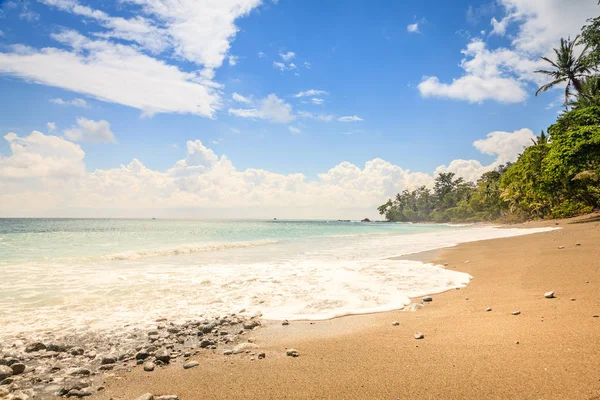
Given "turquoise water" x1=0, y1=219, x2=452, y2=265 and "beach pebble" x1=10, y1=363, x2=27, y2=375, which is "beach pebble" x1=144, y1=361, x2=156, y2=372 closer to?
"beach pebble" x1=10, y1=363, x2=27, y2=375

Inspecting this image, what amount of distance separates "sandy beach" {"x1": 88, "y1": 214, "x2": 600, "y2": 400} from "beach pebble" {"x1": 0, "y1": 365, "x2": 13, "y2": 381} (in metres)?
1.18

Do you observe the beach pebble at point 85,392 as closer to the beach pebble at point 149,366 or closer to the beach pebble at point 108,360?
the beach pebble at point 149,366

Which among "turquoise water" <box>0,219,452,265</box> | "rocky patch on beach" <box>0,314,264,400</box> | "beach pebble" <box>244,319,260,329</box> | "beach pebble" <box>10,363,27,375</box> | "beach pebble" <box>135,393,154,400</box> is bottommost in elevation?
"turquoise water" <box>0,219,452,265</box>

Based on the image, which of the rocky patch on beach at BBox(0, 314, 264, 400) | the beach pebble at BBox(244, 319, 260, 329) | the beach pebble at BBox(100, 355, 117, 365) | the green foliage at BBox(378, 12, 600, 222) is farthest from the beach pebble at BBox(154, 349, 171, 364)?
the green foliage at BBox(378, 12, 600, 222)

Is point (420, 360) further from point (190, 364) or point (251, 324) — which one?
point (251, 324)

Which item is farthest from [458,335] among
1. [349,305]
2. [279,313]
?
[279,313]

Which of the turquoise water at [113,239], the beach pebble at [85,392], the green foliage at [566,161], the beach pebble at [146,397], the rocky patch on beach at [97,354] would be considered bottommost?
the turquoise water at [113,239]

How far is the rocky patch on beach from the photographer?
3.40 m

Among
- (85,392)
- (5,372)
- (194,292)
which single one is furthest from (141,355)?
(194,292)

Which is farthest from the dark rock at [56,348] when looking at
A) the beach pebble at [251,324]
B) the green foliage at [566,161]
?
the green foliage at [566,161]

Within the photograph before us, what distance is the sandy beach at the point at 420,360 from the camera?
2916mm

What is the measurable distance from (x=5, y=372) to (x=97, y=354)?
0.92 meters

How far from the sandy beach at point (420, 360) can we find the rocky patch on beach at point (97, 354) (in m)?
0.20

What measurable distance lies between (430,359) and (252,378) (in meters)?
2.01
